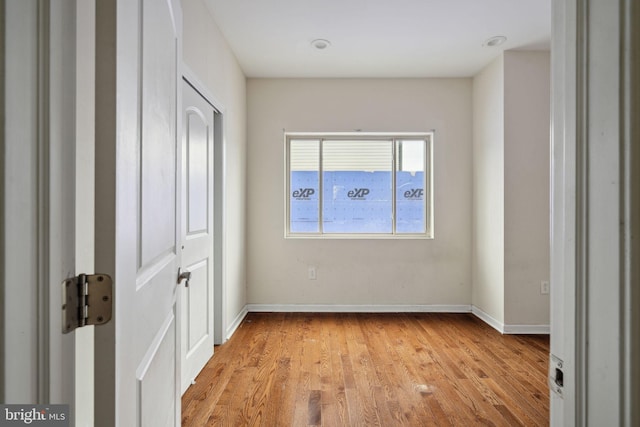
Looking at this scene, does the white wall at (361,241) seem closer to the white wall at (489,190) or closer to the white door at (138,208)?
the white wall at (489,190)

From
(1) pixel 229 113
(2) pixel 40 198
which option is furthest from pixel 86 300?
(1) pixel 229 113

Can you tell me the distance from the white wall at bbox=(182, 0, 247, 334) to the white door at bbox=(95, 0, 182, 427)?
1301mm

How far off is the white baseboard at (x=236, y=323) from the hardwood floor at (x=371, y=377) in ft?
0.20

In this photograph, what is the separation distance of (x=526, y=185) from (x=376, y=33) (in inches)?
78.6

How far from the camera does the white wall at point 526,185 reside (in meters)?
3.33

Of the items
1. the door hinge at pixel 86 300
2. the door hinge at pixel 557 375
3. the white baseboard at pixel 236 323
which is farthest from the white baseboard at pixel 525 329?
the door hinge at pixel 86 300

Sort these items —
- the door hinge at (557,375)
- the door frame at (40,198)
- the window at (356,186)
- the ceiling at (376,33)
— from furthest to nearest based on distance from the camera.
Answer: the window at (356,186)
the ceiling at (376,33)
the door hinge at (557,375)
the door frame at (40,198)

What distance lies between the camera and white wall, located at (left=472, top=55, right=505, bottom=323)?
3400 mm

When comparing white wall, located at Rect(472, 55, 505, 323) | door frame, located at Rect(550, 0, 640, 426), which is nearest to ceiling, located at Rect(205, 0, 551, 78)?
white wall, located at Rect(472, 55, 505, 323)

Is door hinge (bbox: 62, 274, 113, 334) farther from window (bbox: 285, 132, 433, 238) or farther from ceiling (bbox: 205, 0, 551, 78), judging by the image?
window (bbox: 285, 132, 433, 238)

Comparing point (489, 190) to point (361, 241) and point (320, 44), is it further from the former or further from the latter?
point (320, 44)

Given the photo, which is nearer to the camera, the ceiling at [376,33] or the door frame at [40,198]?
the door frame at [40,198]
